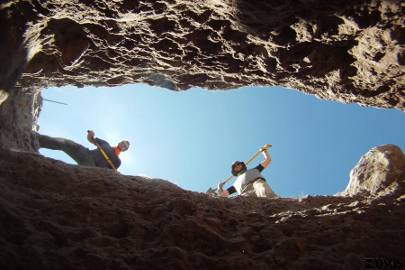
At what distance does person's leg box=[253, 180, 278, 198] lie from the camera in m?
6.94

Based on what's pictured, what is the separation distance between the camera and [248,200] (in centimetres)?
484

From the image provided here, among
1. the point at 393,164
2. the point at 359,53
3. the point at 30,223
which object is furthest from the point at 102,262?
the point at 393,164

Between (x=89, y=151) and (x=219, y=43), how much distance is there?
5393 millimetres

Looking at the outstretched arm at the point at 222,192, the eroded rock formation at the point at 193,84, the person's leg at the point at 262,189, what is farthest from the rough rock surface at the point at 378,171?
the outstretched arm at the point at 222,192

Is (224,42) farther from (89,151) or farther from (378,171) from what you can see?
(89,151)

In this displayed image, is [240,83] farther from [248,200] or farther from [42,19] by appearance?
[42,19]

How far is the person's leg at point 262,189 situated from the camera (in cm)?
694

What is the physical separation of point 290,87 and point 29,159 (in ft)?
11.5

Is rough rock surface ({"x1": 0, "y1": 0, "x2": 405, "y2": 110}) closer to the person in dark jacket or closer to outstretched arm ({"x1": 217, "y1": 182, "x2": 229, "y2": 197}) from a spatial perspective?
the person in dark jacket

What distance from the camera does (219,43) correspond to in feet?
12.5

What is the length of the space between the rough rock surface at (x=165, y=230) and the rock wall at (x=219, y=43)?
126 centimetres

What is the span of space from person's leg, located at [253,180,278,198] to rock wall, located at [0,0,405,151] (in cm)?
294

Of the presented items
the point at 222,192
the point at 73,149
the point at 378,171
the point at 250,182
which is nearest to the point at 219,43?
the point at 378,171

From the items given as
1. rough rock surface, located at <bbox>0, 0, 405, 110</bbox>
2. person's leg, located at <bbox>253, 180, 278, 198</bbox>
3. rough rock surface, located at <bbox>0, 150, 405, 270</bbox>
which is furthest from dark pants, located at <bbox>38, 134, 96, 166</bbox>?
person's leg, located at <bbox>253, 180, 278, 198</bbox>
